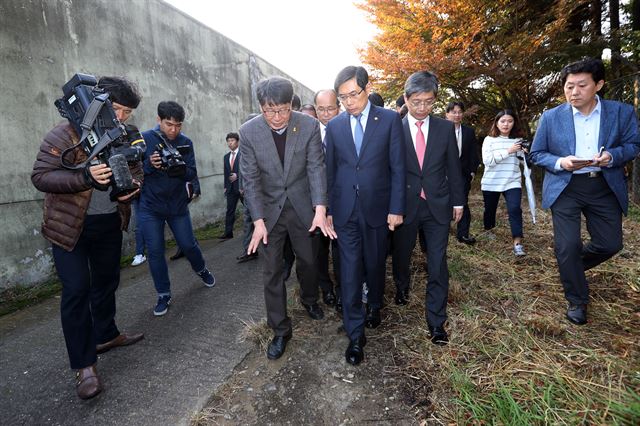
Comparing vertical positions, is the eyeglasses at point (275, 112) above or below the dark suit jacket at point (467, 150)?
above

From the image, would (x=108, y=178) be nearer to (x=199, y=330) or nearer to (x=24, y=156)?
(x=199, y=330)


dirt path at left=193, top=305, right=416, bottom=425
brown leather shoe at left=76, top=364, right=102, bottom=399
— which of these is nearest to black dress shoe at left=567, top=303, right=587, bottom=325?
dirt path at left=193, top=305, right=416, bottom=425

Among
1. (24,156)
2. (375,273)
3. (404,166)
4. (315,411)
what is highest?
Result: (24,156)

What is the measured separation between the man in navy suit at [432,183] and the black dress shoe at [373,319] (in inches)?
17.3

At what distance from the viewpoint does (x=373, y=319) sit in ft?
9.23

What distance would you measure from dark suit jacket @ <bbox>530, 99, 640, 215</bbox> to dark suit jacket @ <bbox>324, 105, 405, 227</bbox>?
131 cm

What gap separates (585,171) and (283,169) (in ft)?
7.64

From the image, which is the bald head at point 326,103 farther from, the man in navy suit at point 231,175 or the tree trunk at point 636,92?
the tree trunk at point 636,92

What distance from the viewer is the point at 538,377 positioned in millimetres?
1977

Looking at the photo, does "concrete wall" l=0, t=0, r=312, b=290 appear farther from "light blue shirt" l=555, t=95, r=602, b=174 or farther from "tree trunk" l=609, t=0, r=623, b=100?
"tree trunk" l=609, t=0, r=623, b=100

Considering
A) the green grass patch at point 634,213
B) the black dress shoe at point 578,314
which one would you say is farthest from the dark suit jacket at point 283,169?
the green grass patch at point 634,213

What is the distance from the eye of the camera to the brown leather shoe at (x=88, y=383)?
215 cm

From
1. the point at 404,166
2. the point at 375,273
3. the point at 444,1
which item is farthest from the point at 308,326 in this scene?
the point at 444,1

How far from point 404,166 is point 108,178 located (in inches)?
76.4
